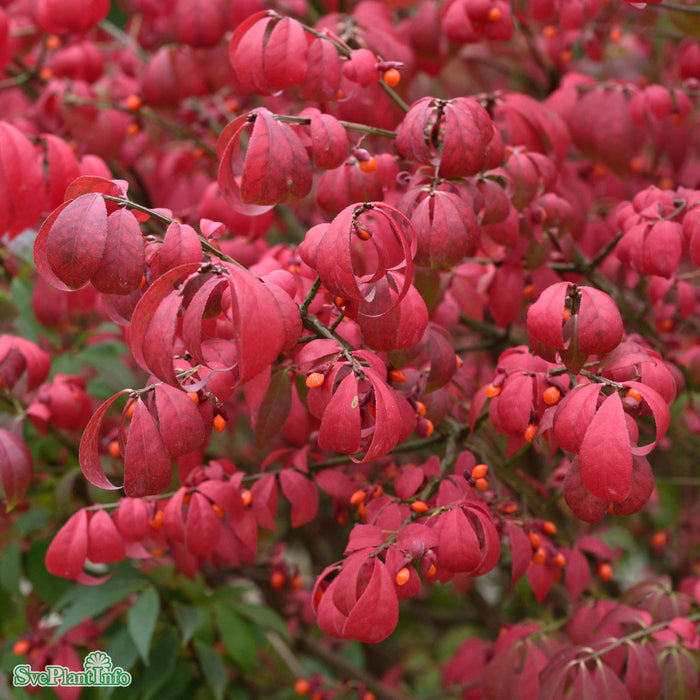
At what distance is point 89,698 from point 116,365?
2.35 ft

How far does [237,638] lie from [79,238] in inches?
40.4

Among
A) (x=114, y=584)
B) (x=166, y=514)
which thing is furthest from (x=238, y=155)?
(x=114, y=584)

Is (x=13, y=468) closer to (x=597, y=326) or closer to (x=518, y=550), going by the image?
(x=518, y=550)

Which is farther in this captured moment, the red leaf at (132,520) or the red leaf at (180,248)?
the red leaf at (132,520)

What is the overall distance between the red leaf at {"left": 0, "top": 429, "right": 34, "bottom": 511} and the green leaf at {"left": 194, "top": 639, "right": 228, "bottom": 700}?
0.56 metres

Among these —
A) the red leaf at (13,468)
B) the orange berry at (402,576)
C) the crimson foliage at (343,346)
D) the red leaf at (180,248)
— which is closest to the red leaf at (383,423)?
the crimson foliage at (343,346)

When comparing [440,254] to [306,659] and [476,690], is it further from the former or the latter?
[306,659]

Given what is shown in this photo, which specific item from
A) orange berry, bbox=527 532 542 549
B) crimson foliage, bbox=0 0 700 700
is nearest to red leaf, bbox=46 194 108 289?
crimson foliage, bbox=0 0 700 700

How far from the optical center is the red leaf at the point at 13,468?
1.27 m

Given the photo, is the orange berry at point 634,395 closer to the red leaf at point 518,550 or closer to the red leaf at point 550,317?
the red leaf at point 550,317

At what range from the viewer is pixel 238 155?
3.62ft

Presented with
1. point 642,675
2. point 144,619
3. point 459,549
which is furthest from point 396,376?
point 144,619

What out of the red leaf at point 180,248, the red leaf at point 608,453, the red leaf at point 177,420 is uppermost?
the red leaf at point 180,248

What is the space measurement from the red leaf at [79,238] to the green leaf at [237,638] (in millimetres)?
975
